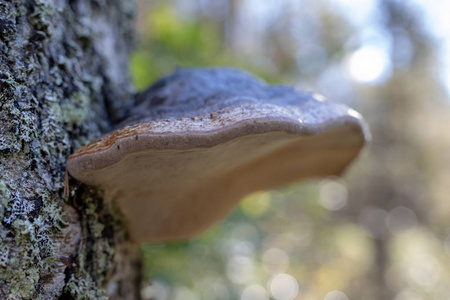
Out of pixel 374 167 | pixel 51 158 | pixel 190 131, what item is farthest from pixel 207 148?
pixel 374 167

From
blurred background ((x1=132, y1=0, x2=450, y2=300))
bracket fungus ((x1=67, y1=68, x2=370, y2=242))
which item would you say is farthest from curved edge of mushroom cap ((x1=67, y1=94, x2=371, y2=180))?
blurred background ((x1=132, y1=0, x2=450, y2=300))

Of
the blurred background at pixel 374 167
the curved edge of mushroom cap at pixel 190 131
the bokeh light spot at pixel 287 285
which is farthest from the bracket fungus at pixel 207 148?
the bokeh light spot at pixel 287 285

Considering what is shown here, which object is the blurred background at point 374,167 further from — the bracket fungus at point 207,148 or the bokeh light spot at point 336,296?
the bracket fungus at point 207,148

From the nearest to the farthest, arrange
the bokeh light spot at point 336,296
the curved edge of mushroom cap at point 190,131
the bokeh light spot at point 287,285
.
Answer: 1. the curved edge of mushroom cap at point 190,131
2. the bokeh light spot at point 287,285
3. the bokeh light spot at point 336,296

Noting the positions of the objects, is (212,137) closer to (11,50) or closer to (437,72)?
(11,50)

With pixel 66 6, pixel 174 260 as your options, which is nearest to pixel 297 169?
pixel 66 6
